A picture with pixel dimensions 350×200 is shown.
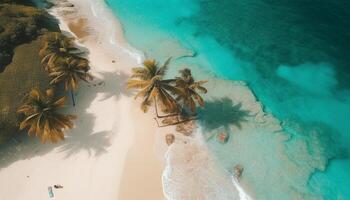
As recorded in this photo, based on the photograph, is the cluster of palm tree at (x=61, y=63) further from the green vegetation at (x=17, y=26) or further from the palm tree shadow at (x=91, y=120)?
the green vegetation at (x=17, y=26)

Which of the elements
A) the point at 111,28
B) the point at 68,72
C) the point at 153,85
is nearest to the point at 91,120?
the point at 68,72

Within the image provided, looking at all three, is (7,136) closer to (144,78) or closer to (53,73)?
(53,73)

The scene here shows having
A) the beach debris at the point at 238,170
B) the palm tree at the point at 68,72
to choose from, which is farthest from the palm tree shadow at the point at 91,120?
the beach debris at the point at 238,170

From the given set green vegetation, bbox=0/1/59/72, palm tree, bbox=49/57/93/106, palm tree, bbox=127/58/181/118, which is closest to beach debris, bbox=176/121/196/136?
palm tree, bbox=127/58/181/118

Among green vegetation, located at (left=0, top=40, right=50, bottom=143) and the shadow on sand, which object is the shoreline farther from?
green vegetation, located at (left=0, top=40, right=50, bottom=143)

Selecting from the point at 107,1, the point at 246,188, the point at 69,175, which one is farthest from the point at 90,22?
the point at 246,188

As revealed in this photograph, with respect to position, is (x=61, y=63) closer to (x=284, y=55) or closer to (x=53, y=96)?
(x=53, y=96)
